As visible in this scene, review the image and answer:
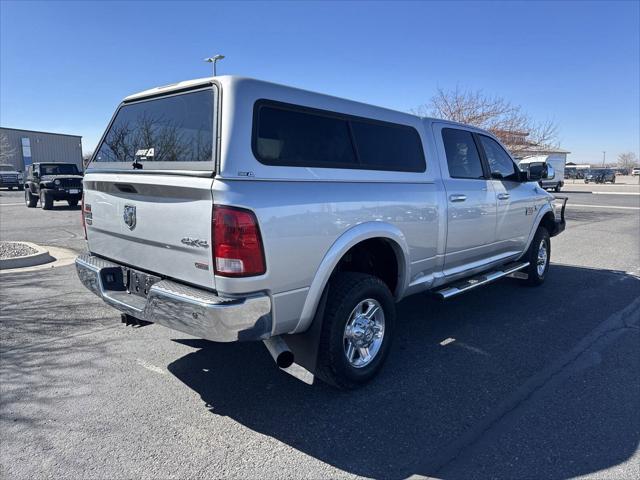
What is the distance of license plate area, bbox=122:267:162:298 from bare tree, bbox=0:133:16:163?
2049 inches

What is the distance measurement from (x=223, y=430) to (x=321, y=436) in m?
0.63

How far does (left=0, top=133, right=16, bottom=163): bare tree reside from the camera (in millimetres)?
45656

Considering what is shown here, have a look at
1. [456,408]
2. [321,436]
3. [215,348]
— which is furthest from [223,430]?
[456,408]

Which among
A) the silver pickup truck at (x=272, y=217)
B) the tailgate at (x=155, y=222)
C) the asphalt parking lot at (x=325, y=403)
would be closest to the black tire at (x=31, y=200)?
the asphalt parking lot at (x=325, y=403)

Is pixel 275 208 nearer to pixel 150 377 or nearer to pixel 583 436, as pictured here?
pixel 150 377

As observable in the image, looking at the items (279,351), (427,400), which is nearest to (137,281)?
(279,351)

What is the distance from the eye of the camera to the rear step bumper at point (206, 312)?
2643 mm

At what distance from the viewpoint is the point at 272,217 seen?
2730 millimetres

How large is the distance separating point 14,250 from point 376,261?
7016 mm

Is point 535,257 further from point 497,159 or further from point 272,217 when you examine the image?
point 272,217

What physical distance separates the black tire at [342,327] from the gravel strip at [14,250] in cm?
655

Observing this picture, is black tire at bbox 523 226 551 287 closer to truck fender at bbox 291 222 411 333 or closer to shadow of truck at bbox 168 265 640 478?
shadow of truck at bbox 168 265 640 478

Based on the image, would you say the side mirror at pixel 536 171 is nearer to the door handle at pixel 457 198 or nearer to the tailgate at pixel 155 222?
the door handle at pixel 457 198

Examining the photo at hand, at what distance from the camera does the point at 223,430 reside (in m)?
2.93
